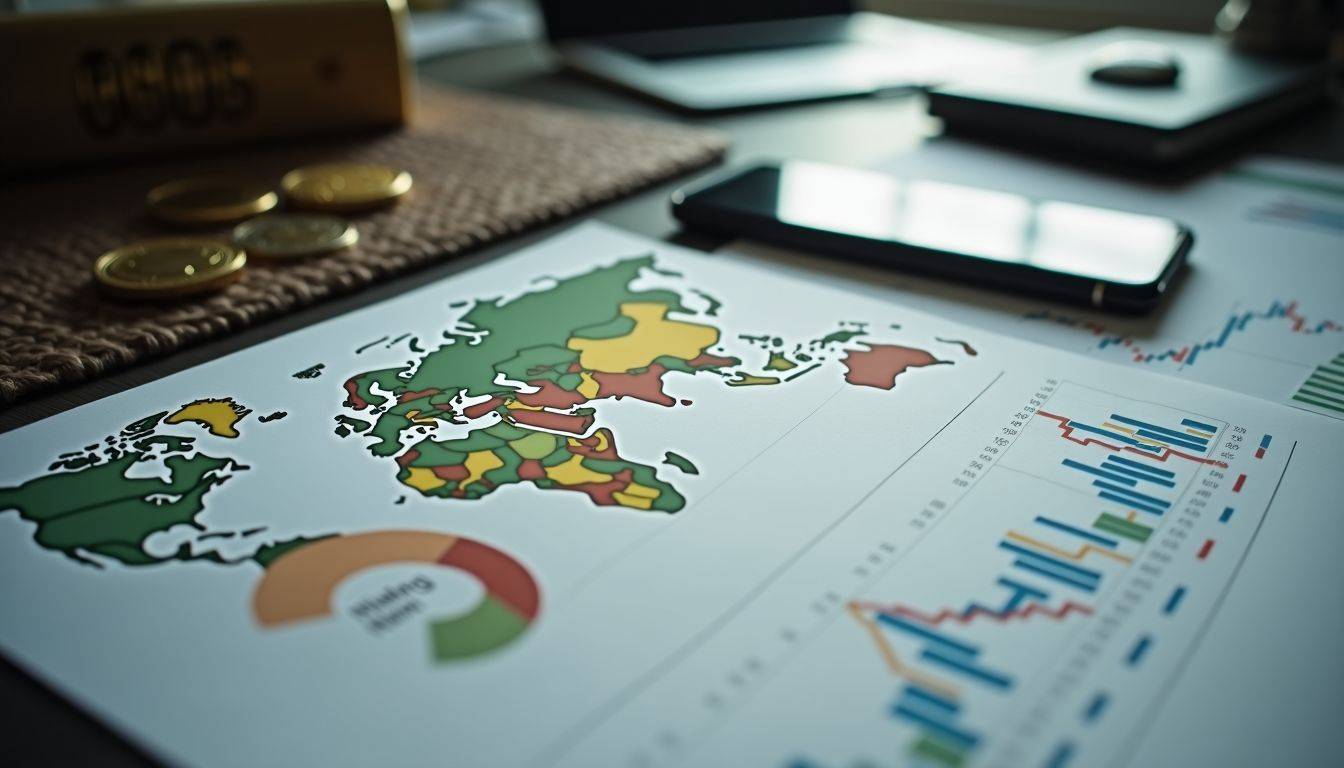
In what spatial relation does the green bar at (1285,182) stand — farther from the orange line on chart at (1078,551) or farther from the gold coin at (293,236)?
the gold coin at (293,236)

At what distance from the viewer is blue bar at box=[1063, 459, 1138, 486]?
0.41 meters

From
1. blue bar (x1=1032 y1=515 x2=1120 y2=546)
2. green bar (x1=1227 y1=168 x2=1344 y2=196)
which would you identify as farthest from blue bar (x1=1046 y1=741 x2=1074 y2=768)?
green bar (x1=1227 y1=168 x2=1344 y2=196)

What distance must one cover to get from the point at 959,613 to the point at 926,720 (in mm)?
52

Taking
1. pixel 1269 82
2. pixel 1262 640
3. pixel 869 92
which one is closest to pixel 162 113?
pixel 869 92

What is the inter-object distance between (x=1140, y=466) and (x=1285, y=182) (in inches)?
20.8

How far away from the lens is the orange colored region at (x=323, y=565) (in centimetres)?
34

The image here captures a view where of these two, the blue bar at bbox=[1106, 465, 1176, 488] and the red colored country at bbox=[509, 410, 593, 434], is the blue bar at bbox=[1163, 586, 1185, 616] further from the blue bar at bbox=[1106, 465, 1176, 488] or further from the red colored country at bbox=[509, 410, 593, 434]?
the red colored country at bbox=[509, 410, 593, 434]

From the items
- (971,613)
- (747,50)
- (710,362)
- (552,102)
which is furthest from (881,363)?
(747,50)

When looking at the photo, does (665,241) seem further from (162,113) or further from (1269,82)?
(1269,82)

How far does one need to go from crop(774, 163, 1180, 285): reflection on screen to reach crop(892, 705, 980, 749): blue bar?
1.14 ft

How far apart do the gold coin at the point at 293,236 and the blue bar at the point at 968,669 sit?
441 millimetres

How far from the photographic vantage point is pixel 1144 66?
35.3 inches

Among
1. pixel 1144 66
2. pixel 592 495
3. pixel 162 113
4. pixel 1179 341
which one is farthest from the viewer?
pixel 1144 66

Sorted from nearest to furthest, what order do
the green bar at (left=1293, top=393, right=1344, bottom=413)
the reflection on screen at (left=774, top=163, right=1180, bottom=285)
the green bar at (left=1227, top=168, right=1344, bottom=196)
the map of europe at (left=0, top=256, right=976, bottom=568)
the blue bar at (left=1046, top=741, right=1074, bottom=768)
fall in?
the blue bar at (left=1046, top=741, right=1074, bottom=768), the map of europe at (left=0, top=256, right=976, bottom=568), the green bar at (left=1293, top=393, right=1344, bottom=413), the reflection on screen at (left=774, top=163, right=1180, bottom=285), the green bar at (left=1227, top=168, right=1344, bottom=196)
